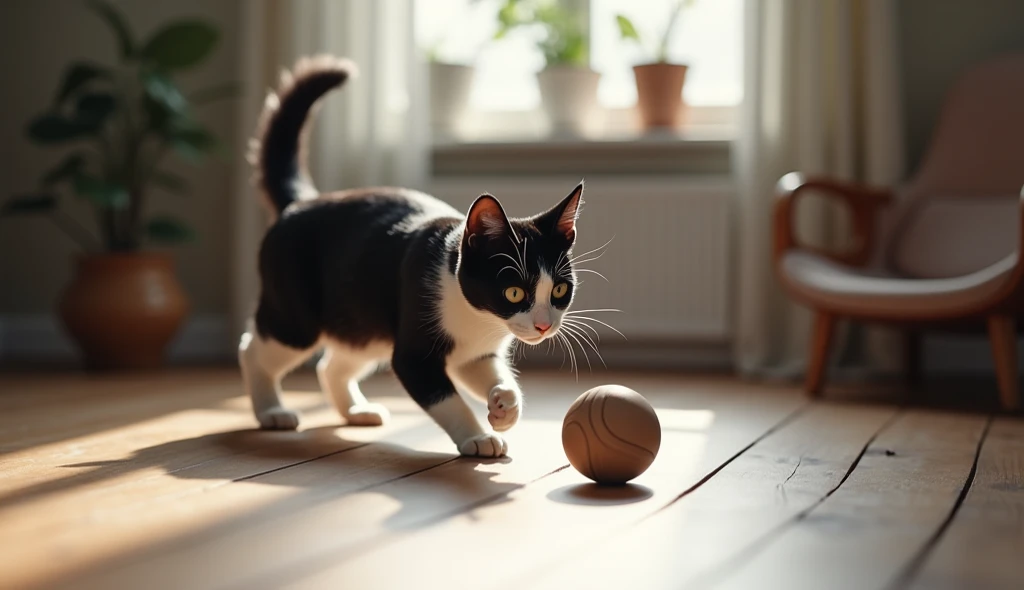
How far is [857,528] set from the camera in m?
1.37

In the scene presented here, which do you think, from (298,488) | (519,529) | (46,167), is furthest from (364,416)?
(46,167)

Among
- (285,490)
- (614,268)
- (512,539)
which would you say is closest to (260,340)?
(285,490)

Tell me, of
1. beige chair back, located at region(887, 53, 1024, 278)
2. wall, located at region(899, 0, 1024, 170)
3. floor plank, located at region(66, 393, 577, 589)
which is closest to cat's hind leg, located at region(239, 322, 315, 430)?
floor plank, located at region(66, 393, 577, 589)

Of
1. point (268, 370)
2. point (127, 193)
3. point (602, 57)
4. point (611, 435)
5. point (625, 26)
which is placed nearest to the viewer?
point (611, 435)

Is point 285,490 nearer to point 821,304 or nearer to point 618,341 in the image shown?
point 821,304

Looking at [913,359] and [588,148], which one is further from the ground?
[588,148]

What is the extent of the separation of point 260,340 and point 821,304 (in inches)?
59.9

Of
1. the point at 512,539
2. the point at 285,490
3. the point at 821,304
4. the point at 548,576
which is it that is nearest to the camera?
the point at 548,576

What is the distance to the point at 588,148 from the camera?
150 inches

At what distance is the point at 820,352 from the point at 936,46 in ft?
4.22

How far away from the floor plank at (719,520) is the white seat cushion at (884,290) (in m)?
0.64

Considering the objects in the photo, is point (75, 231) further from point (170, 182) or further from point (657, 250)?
point (657, 250)

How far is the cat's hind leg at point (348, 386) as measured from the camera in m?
2.26

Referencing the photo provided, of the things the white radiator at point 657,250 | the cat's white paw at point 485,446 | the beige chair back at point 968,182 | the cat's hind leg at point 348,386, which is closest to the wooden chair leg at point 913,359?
the beige chair back at point 968,182
